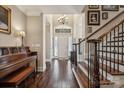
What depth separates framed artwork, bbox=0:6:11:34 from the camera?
13.7 feet

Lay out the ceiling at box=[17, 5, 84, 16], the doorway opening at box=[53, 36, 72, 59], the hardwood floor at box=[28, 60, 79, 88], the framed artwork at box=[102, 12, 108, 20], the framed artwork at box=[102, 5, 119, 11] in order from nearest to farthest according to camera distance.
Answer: the hardwood floor at box=[28, 60, 79, 88]
the framed artwork at box=[102, 5, 119, 11]
the framed artwork at box=[102, 12, 108, 20]
the ceiling at box=[17, 5, 84, 16]
the doorway opening at box=[53, 36, 72, 59]

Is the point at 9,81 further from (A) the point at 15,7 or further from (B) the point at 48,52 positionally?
(B) the point at 48,52

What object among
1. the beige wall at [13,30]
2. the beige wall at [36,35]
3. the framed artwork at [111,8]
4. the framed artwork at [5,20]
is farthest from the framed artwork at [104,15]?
the framed artwork at [5,20]

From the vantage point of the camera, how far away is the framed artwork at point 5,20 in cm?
416

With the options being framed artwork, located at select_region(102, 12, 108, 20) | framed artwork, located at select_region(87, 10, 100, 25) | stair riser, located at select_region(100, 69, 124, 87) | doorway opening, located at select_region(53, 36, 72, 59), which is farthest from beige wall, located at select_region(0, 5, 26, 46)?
doorway opening, located at select_region(53, 36, 72, 59)

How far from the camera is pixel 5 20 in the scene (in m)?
4.43

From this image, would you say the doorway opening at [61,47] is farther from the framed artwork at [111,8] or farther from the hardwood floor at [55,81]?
the framed artwork at [111,8]

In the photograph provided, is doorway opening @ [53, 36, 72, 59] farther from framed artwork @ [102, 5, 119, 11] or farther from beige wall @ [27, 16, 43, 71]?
framed artwork @ [102, 5, 119, 11]

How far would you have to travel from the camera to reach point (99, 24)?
6.07 meters

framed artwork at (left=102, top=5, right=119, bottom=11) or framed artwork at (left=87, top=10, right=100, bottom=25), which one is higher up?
framed artwork at (left=102, top=5, right=119, bottom=11)

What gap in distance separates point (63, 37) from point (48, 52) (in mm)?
3055

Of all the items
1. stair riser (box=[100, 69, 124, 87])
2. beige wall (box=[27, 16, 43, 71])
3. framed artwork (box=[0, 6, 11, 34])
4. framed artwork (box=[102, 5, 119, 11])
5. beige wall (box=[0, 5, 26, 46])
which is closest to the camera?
stair riser (box=[100, 69, 124, 87])

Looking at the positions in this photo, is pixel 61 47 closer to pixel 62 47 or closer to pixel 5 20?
pixel 62 47
